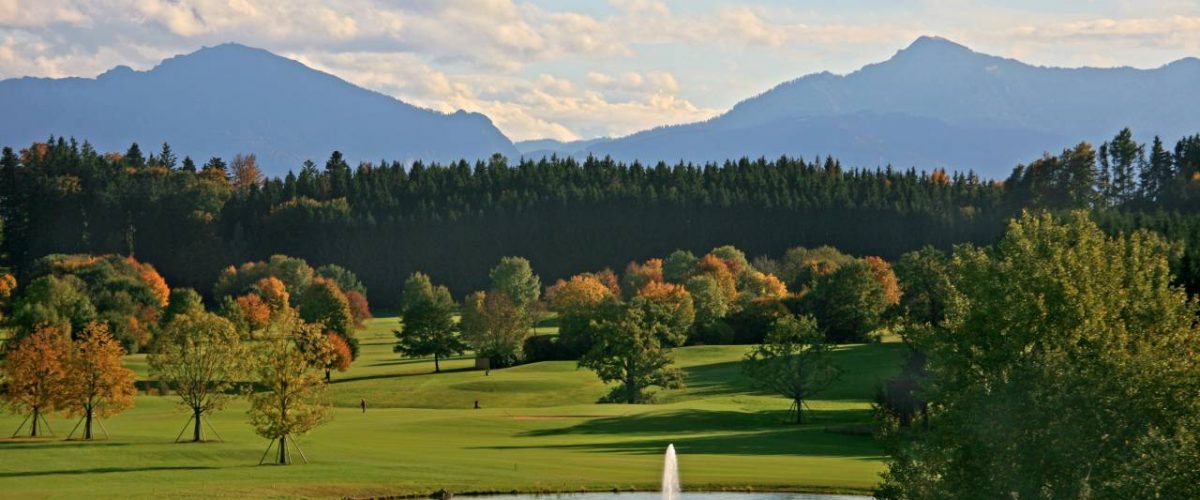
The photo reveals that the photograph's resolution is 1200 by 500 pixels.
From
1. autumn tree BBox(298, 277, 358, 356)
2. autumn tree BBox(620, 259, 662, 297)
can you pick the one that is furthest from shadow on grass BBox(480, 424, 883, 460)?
autumn tree BBox(620, 259, 662, 297)

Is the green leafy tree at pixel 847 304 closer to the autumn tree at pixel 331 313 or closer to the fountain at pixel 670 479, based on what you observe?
the autumn tree at pixel 331 313

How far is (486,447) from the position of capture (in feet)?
241

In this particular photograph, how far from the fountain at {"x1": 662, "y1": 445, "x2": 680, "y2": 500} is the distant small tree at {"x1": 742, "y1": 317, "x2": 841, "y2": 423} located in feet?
98.6

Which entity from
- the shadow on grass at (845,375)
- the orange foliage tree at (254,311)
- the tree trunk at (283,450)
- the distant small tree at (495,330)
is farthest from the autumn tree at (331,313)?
the tree trunk at (283,450)

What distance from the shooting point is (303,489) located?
5753cm

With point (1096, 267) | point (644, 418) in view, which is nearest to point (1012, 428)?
point (1096, 267)

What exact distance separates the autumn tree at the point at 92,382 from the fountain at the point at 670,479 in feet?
107

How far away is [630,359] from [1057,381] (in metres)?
67.6

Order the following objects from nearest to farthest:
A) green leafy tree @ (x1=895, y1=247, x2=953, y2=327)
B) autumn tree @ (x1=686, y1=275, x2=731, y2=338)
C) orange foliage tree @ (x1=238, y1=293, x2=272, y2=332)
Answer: green leafy tree @ (x1=895, y1=247, x2=953, y2=327)
orange foliage tree @ (x1=238, y1=293, x2=272, y2=332)
autumn tree @ (x1=686, y1=275, x2=731, y2=338)

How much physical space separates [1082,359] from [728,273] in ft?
442

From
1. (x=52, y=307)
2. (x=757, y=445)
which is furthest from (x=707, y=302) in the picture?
(x=757, y=445)

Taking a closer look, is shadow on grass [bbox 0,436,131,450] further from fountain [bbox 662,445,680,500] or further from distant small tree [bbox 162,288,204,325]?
distant small tree [bbox 162,288,204,325]

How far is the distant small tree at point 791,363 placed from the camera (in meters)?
93.4

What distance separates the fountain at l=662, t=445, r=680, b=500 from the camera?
2275 inches
